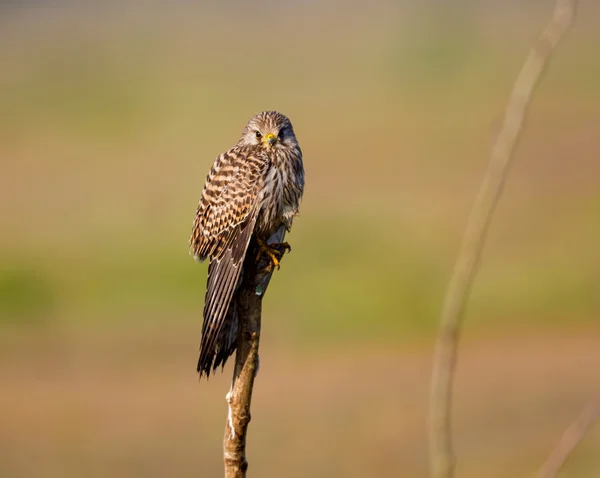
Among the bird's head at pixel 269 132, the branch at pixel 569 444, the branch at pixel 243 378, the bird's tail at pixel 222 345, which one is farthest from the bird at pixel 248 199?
the branch at pixel 569 444

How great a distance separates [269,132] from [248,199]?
1.61 feet

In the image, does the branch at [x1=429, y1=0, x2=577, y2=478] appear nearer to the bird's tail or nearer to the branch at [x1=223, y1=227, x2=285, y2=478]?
the branch at [x1=223, y1=227, x2=285, y2=478]

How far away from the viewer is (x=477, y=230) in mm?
1354

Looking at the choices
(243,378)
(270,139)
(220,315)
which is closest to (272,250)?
(220,315)

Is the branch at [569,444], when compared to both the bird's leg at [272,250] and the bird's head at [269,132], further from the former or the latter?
the bird's head at [269,132]

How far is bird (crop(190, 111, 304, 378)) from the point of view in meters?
5.02

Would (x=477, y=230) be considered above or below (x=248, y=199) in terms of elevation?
below

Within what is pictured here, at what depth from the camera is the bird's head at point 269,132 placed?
221 inches

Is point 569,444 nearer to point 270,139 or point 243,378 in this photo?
point 243,378

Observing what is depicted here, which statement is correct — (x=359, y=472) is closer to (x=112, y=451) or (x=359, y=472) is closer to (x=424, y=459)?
(x=424, y=459)

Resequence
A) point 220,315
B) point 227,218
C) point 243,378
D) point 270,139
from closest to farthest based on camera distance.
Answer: point 243,378 → point 220,315 → point 227,218 → point 270,139

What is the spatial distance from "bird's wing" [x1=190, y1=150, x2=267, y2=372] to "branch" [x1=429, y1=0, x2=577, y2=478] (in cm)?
326

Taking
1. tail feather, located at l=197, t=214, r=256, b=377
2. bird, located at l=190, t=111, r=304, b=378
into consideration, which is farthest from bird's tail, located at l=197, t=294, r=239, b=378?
bird, located at l=190, t=111, r=304, b=378

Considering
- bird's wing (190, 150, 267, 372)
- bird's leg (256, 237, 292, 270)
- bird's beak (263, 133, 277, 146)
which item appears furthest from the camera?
bird's beak (263, 133, 277, 146)
